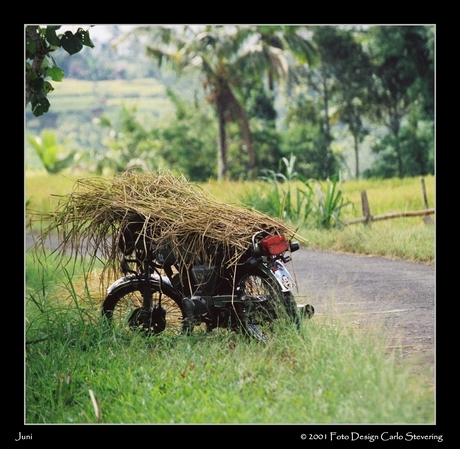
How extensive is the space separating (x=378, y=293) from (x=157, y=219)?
1.95 meters

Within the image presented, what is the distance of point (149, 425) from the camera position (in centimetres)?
366

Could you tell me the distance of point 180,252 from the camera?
4449mm

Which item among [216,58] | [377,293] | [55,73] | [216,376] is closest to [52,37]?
[55,73]

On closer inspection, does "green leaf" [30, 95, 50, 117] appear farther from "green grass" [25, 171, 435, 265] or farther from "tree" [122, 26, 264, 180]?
"tree" [122, 26, 264, 180]

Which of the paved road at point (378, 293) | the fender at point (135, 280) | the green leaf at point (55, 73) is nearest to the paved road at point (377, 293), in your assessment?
the paved road at point (378, 293)

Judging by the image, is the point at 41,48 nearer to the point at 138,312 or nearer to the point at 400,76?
the point at 138,312

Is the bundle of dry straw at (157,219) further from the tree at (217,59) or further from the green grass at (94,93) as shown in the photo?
the tree at (217,59)

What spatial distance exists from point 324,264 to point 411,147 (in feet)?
15.8

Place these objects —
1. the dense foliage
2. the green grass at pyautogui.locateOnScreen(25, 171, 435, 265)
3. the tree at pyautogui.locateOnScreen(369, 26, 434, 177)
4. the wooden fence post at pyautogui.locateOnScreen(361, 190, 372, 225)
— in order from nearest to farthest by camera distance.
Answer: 1. the green grass at pyautogui.locateOnScreen(25, 171, 435, 265)
2. the wooden fence post at pyautogui.locateOnScreen(361, 190, 372, 225)
3. the tree at pyautogui.locateOnScreen(369, 26, 434, 177)
4. the dense foliage

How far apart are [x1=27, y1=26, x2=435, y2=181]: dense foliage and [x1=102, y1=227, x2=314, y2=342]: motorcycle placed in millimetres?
4390

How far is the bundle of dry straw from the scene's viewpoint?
14.4 feet

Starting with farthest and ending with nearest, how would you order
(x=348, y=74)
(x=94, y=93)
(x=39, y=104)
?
1. (x=348, y=74)
2. (x=94, y=93)
3. (x=39, y=104)

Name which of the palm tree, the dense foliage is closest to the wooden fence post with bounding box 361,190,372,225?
the dense foliage

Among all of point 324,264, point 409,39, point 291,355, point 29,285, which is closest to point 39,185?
point 29,285
